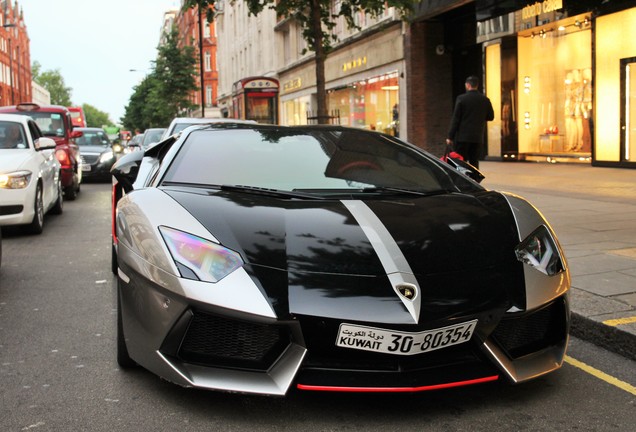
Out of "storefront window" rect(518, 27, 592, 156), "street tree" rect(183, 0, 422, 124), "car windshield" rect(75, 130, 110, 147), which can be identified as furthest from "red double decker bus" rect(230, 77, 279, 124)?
"street tree" rect(183, 0, 422, 124)

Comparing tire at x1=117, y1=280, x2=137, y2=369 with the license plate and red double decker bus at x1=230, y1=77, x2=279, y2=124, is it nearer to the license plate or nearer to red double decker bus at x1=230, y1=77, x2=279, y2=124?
the license plate

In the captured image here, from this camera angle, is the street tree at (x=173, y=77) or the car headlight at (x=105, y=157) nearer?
the car headlight at (x=105, y=157)

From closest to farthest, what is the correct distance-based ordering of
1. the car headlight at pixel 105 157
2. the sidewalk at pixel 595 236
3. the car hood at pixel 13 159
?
the sidewalk at pixel 595 236, the car hood at pixel 13 159, the car headlight at pixel 105 157

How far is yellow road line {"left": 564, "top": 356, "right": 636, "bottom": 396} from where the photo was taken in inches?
135

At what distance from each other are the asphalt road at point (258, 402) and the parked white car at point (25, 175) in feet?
15.4

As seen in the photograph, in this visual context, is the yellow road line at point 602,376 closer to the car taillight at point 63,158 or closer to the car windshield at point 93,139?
the car taillight at point 63,158

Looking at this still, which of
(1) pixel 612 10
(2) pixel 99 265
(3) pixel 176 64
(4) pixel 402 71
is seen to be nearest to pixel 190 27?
(3) pixel 176 64

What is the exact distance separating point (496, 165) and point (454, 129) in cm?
983

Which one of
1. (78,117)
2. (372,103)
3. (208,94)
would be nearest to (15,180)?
(372,103)

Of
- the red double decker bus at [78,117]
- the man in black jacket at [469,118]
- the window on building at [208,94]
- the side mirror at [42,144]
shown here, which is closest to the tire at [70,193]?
the side mirror at [42,144]

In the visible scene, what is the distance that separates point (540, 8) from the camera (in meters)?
18.2

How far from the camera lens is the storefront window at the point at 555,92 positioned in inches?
711

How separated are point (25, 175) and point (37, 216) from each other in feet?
2.05

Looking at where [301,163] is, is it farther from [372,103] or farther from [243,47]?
[243,47]
